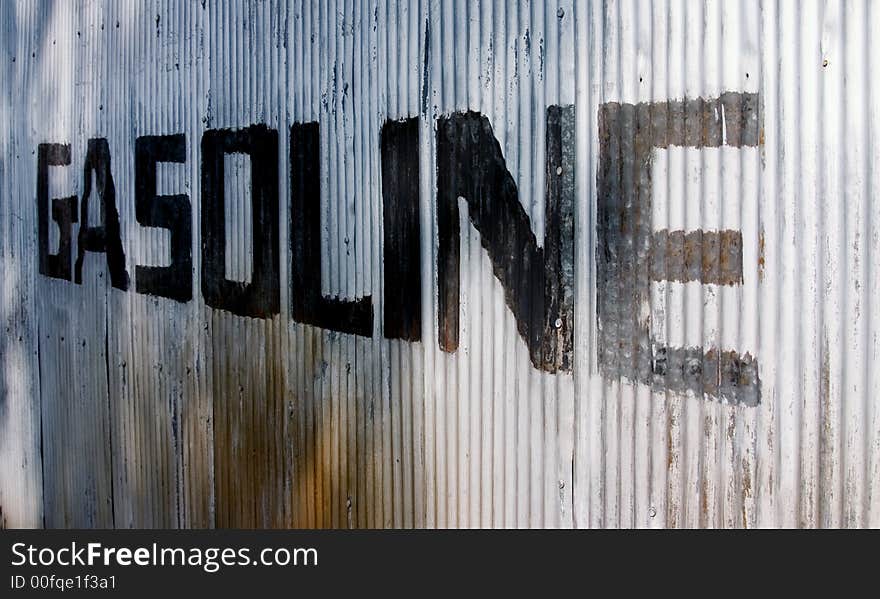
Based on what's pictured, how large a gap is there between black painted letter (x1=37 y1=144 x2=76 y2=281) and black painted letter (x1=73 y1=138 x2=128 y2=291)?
0.74 ft

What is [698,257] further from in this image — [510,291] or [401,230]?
[401,230]

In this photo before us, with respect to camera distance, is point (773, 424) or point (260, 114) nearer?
point (773, 424)

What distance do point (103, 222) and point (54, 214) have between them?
0.89m

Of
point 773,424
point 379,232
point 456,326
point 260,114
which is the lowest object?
point 773,424

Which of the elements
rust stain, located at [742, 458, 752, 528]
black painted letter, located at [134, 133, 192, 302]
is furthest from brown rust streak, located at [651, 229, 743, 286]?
black painted letter, located at [134, 133, 192, 302]

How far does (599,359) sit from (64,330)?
498cm

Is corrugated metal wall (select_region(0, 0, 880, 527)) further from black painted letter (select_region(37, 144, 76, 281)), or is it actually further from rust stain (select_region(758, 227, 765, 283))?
black painted letter (select_region(37, 144, 76, 281))

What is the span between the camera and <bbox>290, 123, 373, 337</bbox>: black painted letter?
4812 millimetres

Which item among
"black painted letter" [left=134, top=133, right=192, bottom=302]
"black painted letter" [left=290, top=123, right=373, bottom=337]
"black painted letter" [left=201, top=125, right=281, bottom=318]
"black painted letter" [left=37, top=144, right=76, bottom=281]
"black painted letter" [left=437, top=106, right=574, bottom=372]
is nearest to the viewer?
"black painted letter" [left=437, top=106, right=574, bottom=372]

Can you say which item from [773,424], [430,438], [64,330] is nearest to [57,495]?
[64,330]

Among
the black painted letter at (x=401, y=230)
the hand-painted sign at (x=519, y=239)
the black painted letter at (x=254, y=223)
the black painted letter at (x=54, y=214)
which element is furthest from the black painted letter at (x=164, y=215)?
the black painted letter at (x=401, y=230)

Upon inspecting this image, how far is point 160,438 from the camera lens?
6.15 m

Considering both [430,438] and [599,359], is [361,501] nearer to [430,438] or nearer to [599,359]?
[430,438]

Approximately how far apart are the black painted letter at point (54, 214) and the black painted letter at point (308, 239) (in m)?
2.78
